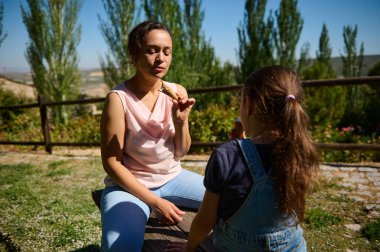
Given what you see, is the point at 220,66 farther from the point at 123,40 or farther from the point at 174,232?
the point at 174,232

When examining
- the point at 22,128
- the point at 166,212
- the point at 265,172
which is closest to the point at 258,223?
the point at 265,172

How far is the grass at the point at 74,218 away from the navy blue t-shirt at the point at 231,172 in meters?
1.51

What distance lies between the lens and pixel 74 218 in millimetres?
2830

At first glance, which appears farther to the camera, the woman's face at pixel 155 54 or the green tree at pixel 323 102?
the green tree at pixel 323 102

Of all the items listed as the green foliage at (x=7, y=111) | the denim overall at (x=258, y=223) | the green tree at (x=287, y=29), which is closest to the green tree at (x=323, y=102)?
the green tree at (x=287, y=29)

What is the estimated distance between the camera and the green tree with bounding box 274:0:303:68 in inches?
678

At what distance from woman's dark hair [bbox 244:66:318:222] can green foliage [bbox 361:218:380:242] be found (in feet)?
5.43

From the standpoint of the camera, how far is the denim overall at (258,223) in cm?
99

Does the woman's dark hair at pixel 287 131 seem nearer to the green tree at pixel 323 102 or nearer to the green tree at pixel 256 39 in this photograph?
the green tree at pixel 323 102

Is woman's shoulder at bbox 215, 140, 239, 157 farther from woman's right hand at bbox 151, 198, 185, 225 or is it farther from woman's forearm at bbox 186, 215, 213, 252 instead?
woman's right hand at bbox 151, 198, 185, 225

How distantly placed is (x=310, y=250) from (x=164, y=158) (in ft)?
4.50

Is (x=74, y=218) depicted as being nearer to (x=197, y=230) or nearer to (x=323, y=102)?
(x=197, y=230)

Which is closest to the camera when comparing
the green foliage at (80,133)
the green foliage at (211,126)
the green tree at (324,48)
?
the green foliage at (211,126)

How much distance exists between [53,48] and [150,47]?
46.0 feet
